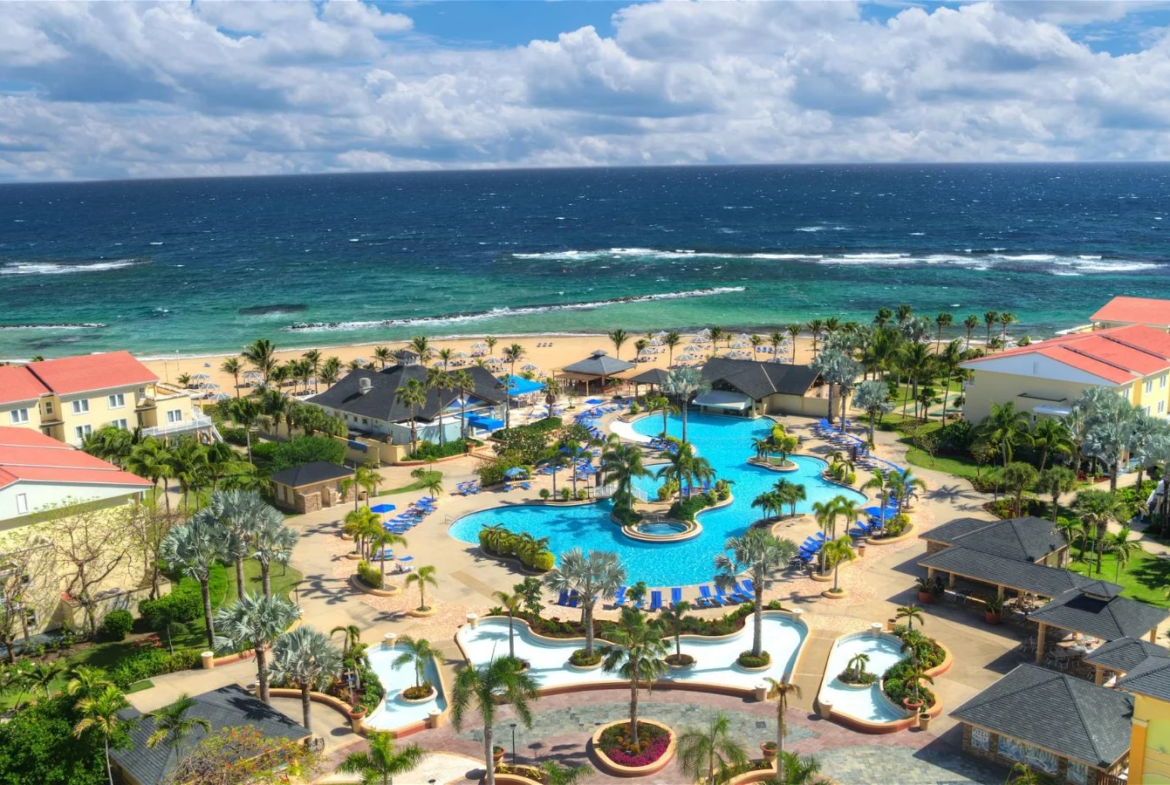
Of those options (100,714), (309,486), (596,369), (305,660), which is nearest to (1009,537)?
(305,660)

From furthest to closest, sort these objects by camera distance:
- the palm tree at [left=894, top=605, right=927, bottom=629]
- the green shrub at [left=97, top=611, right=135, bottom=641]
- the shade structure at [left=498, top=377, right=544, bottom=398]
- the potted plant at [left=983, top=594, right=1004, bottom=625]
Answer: the shade structure at [left=498, top=377, right=544, bottom=398] → the potted plant at [left=983, top=594, right=1004, bottom=625] → the green shrub at [left=97, top=611, right=135, bottom=641] → the palm tree at [left=894, top=605, right=927, bottom=629]

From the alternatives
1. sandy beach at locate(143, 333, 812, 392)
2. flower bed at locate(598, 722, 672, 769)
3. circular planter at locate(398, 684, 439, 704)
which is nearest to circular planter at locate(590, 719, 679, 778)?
flower bed at locate(598, 722, 672, 769)

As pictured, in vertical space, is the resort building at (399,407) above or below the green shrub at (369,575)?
above

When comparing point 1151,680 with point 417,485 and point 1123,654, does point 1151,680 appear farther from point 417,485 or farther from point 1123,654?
point 417,485

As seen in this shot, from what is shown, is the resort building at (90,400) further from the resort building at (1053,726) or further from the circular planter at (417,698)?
the resort building at (1053,726)

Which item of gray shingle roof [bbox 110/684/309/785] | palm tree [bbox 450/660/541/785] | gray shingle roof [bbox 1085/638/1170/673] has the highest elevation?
palm tree [bbox 450/660/541/785]

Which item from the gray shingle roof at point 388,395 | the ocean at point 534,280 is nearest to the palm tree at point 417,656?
the gray shingle roof at point 388,395

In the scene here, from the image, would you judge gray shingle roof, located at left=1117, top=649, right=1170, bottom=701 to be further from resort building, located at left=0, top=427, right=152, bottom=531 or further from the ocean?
the ocean

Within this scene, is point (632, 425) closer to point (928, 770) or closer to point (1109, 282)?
point (928, 770)
